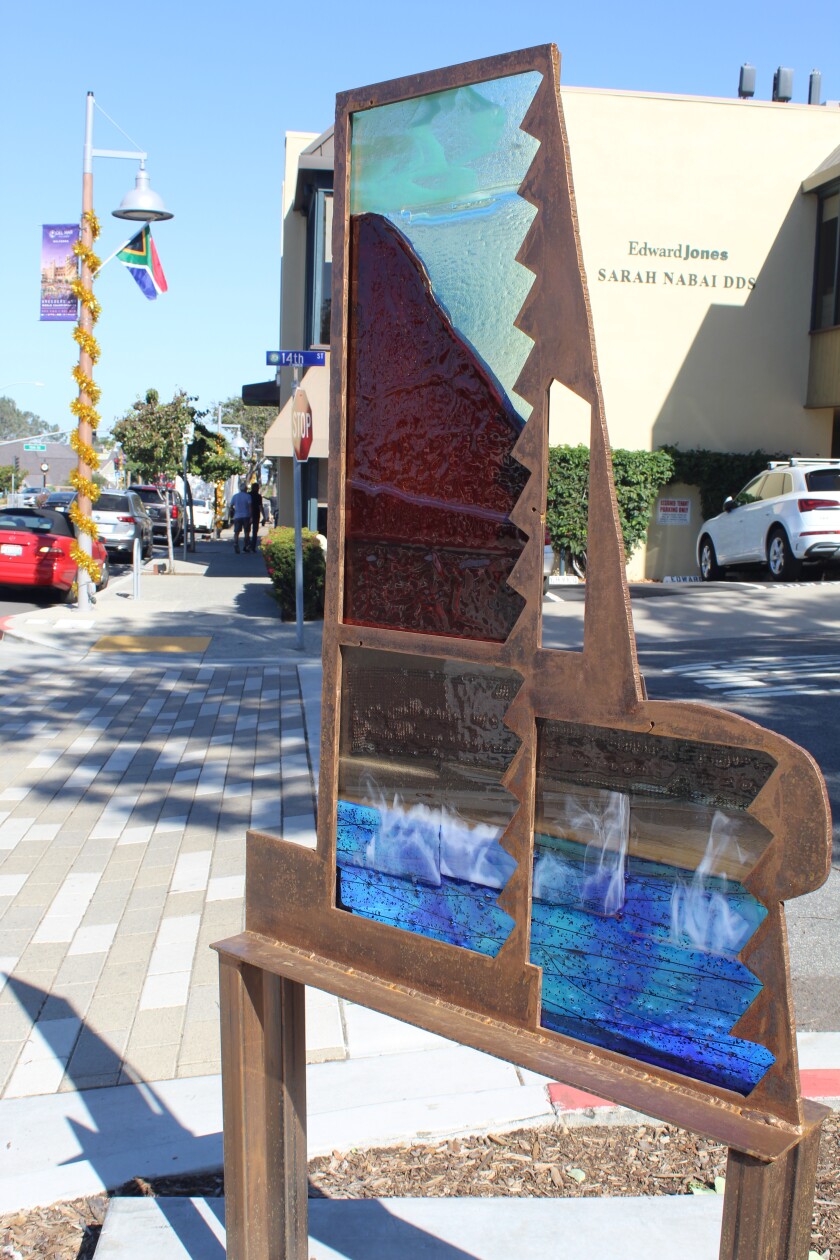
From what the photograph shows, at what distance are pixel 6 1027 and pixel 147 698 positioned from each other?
6.25 meters

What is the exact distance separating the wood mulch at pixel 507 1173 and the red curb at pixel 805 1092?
0.28ft

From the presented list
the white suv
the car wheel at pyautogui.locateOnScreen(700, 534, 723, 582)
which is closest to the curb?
the white suv

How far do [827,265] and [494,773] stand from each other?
22894 mm

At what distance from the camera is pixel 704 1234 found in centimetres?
267

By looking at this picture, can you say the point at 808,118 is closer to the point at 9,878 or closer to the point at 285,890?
the point at 9,878

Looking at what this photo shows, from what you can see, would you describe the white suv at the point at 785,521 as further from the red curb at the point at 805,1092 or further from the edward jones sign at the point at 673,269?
the red curb at the point at 805,1092

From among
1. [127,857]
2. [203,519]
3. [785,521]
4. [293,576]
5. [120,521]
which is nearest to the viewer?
[127,857]

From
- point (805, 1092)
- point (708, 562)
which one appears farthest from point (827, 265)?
point (805, 1092)

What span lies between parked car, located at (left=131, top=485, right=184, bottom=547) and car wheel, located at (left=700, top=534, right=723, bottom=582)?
51.8 feet

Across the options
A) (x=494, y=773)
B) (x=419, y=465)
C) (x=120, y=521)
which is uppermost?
(x=120, y=521)

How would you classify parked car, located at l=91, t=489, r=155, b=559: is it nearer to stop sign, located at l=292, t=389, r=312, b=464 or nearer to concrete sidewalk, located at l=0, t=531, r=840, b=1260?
stop sign, located at l=292, t=389, r=312, b=464

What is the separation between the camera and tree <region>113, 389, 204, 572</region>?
1195 inches

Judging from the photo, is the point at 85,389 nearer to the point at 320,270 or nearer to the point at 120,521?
the point at 320,270

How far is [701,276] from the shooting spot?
72.6ft
